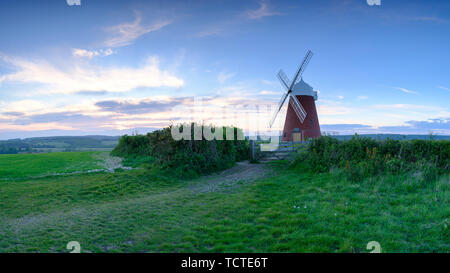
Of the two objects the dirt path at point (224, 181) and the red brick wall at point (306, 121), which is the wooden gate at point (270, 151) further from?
the red brick wall at point (306, 121)

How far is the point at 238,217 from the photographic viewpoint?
5.85 m

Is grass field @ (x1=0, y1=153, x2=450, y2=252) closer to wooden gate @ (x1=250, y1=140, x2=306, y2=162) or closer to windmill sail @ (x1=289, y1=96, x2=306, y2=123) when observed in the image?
wooden gate @ (x1=250, y1=140, x2=306, y2=162)

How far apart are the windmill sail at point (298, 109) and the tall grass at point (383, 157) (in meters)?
11.2

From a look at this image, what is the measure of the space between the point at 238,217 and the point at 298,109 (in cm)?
1820

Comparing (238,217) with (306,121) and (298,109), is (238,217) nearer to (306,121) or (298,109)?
(298,109)

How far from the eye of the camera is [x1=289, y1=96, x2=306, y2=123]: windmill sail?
22.1m

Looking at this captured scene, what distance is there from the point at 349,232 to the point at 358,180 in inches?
171

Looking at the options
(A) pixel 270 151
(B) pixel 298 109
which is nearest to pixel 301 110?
(B) pixel 298 109

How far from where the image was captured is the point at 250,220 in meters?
5.69

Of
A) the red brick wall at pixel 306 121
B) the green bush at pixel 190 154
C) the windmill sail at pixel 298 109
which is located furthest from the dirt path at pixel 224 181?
the red brick wall at pixel 306 121

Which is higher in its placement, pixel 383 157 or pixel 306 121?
pixel 306 121

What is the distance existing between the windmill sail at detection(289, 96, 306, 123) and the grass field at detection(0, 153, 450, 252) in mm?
13174

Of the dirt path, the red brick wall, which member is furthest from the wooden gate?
the red brick wall
